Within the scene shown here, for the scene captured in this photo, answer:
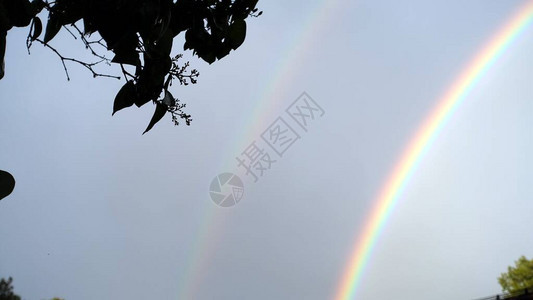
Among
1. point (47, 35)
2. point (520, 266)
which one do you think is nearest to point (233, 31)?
point (47, 35)

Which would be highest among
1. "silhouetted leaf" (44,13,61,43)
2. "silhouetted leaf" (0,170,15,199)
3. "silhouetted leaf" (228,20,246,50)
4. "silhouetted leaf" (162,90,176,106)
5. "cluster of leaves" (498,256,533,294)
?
"cluster of leaves" (498,256,533,294)

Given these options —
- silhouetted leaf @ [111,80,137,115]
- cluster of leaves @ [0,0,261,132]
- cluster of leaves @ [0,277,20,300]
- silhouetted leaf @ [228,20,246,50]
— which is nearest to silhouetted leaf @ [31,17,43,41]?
cluster of leaves @ [0,0,261,132]

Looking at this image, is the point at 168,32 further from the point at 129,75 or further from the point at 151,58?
the point at 129,75

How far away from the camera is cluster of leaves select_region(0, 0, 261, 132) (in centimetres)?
137

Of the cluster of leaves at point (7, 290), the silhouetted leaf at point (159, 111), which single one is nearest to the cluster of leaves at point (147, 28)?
the silhouetted leaf at point (159, 111)

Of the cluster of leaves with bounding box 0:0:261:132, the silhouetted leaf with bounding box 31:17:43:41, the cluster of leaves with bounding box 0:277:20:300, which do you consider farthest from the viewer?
the cluster of leaves with bounding box 0:277:20:300

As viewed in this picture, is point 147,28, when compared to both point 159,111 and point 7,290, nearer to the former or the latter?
point 159,111

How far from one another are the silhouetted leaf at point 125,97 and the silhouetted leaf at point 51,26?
340 millimetres

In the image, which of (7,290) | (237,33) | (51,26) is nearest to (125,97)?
(51,26)

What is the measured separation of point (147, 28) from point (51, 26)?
0.46 m

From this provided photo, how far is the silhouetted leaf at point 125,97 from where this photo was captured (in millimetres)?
1577

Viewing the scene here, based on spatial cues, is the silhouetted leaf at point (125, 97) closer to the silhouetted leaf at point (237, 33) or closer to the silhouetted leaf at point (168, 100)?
the silhouetted leaf at point (168, 100)

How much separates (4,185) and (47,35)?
589 millimetres

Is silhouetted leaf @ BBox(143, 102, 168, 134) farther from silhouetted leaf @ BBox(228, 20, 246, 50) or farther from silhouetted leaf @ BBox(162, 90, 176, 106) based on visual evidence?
silhouetted leaf @ BBox(228, 20, 246, 50)
